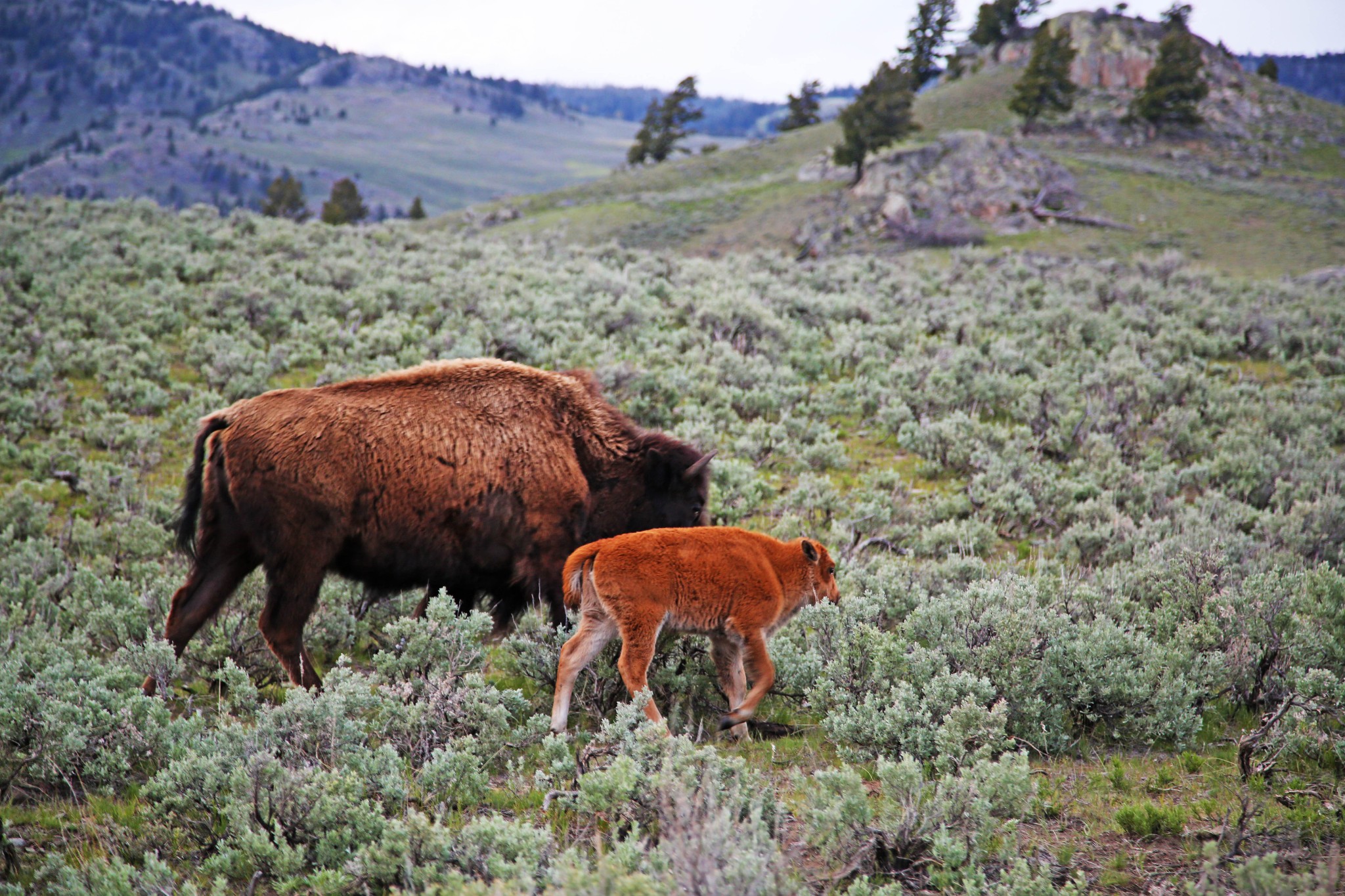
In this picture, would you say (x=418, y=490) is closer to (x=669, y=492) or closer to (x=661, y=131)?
(x=669, y=492)

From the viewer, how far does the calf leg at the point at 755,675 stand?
15.1 feet

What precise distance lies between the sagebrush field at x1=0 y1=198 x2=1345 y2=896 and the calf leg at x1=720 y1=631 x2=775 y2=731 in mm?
222

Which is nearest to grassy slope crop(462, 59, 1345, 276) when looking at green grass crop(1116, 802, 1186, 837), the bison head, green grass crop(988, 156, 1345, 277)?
green grass crop(988, 156, 1345, 277)

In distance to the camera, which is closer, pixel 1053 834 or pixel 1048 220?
pixel 1053 834

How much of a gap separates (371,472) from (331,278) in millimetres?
11895

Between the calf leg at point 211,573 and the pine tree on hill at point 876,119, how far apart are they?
45901 mm

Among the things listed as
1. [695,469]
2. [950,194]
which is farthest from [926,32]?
[695,469]

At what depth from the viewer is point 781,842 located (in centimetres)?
350

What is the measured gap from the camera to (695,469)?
243 inches

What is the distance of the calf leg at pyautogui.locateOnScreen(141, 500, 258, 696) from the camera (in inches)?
218

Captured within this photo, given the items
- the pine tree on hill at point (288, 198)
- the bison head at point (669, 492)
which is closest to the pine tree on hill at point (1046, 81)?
the pine tree on hill at point (288, 198)

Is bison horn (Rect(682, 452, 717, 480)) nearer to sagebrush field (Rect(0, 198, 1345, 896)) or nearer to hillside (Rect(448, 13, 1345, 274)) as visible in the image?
sagebrush field (Rect(0, 198, 1345, 896))

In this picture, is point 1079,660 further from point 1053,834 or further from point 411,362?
point 411,362

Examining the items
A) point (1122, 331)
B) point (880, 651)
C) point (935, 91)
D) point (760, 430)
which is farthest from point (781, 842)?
point (935, 91)
